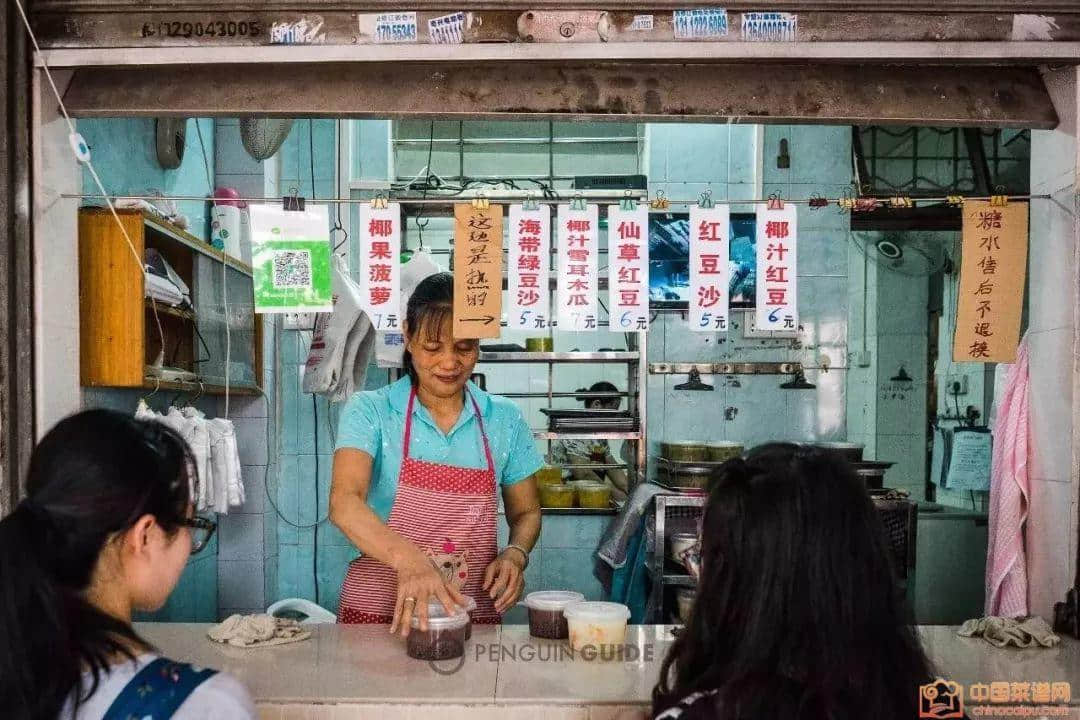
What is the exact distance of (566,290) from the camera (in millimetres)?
2996

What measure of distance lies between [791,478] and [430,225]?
21.1ft

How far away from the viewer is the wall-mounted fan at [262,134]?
418 cm

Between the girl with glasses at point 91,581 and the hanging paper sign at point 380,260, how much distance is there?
5.46 feet

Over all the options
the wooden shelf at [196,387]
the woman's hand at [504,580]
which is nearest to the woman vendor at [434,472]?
the woman's hand at [504,580]

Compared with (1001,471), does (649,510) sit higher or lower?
lower

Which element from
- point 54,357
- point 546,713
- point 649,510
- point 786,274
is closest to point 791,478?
point 546,713

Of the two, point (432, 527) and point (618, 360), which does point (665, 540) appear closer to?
point (618, 360)

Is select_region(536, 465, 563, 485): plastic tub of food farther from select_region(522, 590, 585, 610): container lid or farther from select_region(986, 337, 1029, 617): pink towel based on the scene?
select_region(522, 590, 585, 610): container lid

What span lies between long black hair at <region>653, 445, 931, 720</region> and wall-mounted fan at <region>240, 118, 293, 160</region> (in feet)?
11.6

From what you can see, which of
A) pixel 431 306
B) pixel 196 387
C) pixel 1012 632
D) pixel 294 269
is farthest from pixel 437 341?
pixel 1012 632

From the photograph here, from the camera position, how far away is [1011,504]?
113 inches

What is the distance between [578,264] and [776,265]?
2.27 feet

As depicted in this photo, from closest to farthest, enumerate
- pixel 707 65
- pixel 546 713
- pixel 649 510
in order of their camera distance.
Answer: pixel 546 713 → pixel 707 65 → pixel 649 510

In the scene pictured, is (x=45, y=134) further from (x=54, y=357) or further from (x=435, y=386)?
(x=435, y=386)
